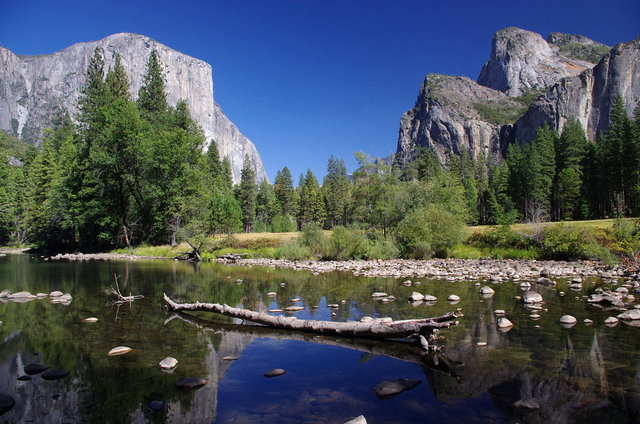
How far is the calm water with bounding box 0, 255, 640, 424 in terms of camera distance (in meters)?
4.55

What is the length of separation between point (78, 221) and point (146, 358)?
4030cm

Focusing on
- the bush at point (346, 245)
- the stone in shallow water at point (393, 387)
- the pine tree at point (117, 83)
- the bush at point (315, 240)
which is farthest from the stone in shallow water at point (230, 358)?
the pine tree at point (117, 83)

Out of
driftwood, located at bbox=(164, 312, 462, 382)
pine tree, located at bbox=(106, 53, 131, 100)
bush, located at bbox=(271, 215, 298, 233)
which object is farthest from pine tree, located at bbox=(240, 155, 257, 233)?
driftwood, located at bbox=(164, 312, 462, 382)

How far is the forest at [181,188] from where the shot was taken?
32438 mm

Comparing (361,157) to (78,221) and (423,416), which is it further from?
(423,416)

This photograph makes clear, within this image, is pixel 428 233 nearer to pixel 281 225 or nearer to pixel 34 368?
pixel 34 368

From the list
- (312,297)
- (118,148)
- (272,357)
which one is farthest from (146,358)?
(118,148)

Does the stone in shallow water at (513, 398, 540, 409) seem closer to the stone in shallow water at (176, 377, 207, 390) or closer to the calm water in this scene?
the calm water

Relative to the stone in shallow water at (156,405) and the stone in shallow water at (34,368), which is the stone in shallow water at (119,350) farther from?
the stone in shallow water at (156,405)

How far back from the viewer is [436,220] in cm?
2875

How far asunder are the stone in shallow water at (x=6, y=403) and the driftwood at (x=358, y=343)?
402cm

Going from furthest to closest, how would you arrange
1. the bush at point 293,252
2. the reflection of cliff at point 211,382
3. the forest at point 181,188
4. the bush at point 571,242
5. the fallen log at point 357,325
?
the forest at point 181,188 → the bush at point 293,252 → the bush at point 571,242 → the fallen log at point 357,325 → the reflection of cliff at point 211,382

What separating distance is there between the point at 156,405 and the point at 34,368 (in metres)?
2.84

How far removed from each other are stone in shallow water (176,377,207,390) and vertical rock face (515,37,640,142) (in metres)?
162
